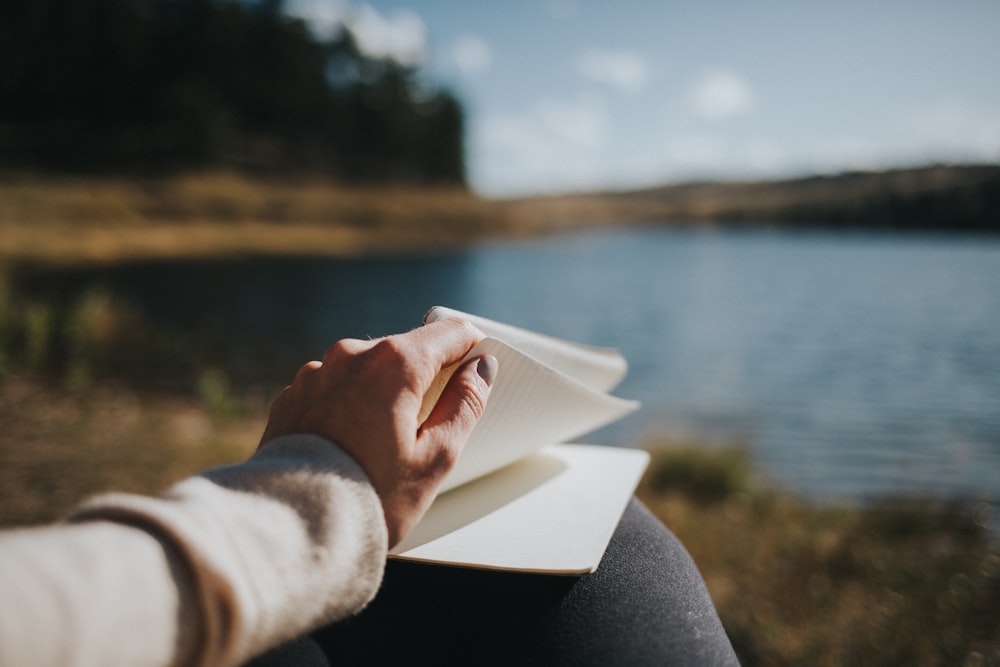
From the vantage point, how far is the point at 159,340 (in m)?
9.10

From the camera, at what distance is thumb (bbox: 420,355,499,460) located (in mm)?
681

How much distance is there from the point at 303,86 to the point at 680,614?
1728 inches

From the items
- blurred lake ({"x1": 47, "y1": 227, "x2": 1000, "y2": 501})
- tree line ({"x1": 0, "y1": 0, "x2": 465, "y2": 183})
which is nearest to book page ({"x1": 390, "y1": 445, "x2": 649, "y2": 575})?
blurred lake ({"x1": 47, "y1": 227, "x2": 1000, "y2": 501})

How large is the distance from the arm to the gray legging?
0.16 metres

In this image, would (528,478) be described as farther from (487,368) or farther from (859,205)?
(859,205)

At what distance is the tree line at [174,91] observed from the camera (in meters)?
33.7

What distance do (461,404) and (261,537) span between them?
0.26 metres

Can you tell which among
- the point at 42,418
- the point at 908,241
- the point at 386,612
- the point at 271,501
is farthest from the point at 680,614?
the point at 908,241

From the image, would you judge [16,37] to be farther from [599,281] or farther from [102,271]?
[599,281]

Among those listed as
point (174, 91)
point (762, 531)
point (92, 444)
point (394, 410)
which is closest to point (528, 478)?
point (394, 410)

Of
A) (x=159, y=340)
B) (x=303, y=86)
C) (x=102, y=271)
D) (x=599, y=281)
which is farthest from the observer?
(x=303, y=86)

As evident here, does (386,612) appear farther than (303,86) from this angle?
No

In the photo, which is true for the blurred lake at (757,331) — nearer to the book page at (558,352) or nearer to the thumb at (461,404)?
the book page at (558,352)

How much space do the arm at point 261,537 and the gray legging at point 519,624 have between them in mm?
160
